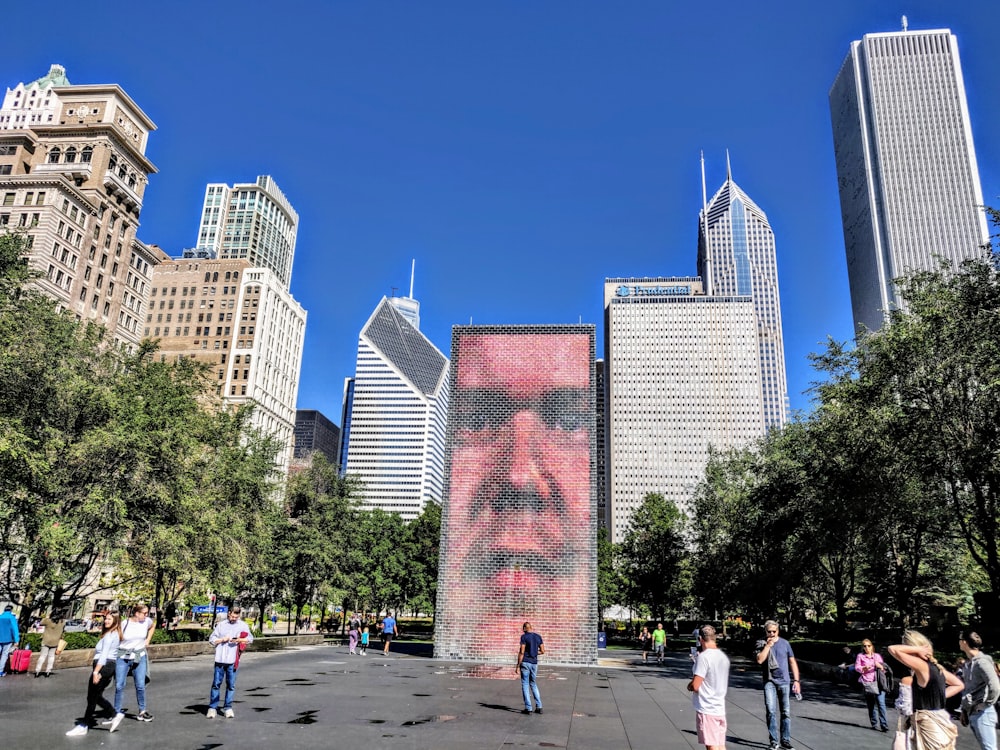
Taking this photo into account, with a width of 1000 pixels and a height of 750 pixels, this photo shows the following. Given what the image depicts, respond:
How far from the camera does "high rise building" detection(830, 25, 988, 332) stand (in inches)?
7234

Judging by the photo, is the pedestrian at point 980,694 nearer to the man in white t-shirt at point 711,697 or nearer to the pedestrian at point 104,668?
the man in white t-shirt at point 711,697

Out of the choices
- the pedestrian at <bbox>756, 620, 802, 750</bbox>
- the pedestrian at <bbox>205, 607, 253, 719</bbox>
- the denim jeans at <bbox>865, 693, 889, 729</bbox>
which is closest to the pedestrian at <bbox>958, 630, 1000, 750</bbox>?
the pedestrian at <bbox>756, 620, 802, 750</bbox>

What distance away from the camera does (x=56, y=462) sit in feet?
73.2

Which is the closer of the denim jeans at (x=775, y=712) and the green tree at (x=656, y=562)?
the denim jeans at (x=775, y=712)

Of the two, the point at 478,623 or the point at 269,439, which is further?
→ the point at 269,439

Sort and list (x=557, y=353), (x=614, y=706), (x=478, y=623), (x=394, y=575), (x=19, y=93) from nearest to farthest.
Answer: (x=614, y=706) → (x=478, y=623) → (x=557, y=353) → (x=394, y=575) → (x=19, y=93)

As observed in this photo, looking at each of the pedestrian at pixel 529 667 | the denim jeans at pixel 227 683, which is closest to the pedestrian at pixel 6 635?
the denim jeans at pixel 227 683

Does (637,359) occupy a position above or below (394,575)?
above

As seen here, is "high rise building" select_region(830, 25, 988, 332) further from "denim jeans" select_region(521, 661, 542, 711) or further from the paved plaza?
"denim jeans" select_region(521, 661, 542, 711)

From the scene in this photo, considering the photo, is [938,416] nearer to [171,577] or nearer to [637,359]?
[171,577]

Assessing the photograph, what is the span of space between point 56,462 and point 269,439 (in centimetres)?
1489

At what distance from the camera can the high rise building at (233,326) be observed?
438 ft

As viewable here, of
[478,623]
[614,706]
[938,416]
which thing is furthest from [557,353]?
[614,706]

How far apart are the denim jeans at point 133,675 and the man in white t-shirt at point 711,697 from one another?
8301mm
